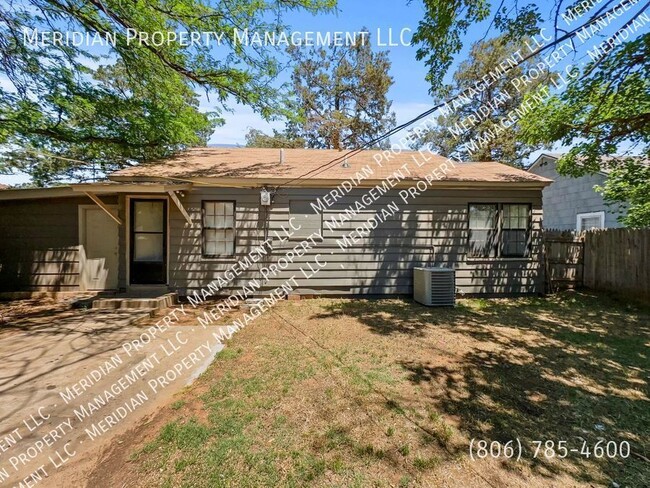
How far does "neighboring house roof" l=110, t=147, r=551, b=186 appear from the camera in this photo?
697 centimetres

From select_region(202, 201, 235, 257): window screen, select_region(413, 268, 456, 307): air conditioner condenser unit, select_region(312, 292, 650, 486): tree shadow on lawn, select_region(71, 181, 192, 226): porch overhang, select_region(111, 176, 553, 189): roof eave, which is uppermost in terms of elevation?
select_region(111, 176, 553, 189): roof eave

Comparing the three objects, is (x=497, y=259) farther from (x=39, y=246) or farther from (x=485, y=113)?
(x=485, y=113)

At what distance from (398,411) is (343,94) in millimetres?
18444

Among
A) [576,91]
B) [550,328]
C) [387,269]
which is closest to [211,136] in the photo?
[387,269]

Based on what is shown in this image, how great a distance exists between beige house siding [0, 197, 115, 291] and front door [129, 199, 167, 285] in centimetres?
192

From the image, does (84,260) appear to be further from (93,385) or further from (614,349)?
(614,349)

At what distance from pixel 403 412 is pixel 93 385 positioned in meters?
3.32

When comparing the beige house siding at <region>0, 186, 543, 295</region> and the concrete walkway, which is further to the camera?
the beige house siding at <region>0, 186, 543, 295</region>

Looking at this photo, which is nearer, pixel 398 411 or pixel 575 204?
pixel 398 411

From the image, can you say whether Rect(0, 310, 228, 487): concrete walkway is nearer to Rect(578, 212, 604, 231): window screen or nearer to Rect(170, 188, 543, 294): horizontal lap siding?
Rect(170, 188, 543, 294): horizontal lap siding

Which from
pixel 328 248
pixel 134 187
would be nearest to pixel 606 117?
pixel 328 248

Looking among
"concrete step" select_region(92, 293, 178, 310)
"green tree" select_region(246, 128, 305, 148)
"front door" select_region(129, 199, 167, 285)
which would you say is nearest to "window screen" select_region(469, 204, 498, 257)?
"concrete step" select_region(92, 293, 178, 310)

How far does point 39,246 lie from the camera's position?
24.7ft

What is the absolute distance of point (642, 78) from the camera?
5.77 meters
